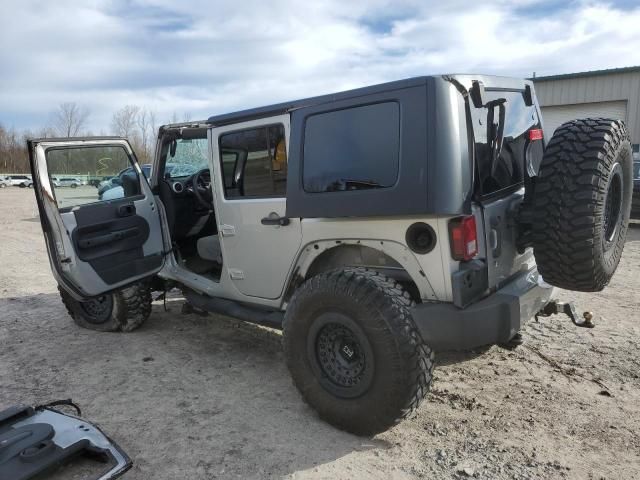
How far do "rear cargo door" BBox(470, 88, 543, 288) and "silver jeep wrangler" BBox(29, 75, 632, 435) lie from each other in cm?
1

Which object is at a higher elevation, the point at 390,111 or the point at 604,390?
the point at 390,111

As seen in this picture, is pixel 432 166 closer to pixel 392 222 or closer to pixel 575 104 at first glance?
pixel 392 222

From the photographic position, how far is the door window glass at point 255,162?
363 centimetres

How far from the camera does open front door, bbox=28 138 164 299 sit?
405 centimetres

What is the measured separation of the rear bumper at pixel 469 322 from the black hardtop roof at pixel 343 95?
1255mm

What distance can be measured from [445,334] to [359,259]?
0.89 m

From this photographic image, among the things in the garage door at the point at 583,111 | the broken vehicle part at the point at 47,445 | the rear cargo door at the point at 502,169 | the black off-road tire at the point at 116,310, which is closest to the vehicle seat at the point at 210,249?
the black off-road tire at the point at 116,310

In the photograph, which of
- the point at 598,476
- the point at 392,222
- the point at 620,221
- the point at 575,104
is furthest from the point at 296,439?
the point at 575,104

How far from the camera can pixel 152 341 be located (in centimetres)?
479

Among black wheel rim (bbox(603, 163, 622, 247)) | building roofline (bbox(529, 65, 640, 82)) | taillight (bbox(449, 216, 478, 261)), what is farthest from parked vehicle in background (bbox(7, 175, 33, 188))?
black wheel rim (bbox(603, 163, 622, 247))

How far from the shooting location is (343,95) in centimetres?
306

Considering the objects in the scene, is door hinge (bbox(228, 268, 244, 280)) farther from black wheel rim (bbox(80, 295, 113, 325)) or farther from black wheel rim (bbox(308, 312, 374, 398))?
black wheel rim (bbox(80, 295, 113, 325))

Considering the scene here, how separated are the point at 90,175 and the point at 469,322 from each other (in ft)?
11.3

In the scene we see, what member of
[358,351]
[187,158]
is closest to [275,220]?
[358,351]
